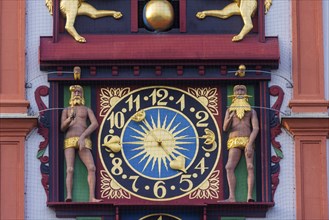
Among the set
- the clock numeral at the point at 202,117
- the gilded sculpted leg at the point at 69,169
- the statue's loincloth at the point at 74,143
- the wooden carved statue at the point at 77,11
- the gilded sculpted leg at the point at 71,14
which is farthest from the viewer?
the wooden carved statue at the point at 77,11

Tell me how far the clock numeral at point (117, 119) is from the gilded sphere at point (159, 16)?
1.39 metres

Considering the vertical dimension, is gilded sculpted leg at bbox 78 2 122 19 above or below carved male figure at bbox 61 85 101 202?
above

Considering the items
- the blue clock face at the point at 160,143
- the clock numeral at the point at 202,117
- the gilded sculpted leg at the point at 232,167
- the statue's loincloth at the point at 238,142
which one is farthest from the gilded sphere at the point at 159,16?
the gilded sculpted leg at the point at 232,167

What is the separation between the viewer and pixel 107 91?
34.7 metres

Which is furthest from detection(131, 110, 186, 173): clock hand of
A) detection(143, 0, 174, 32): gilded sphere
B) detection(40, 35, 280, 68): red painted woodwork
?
detection(143, 0, 174, 32): gilded sphere

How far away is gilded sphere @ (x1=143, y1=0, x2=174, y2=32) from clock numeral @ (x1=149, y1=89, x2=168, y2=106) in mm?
921

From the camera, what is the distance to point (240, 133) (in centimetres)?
3438

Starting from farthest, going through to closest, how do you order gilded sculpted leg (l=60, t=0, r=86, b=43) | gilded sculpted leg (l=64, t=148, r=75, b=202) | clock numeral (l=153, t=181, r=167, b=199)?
gilded sculpted leg (l=60, t=0, r=86, b=43), clock numeral (l=153, t=181, r=167, b=199), gilded sculpted leg (l=64, t=148, r=75, b=202)

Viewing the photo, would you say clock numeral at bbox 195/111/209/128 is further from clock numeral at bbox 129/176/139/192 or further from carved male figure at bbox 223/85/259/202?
clock numeral at bbox 129/176/139/192

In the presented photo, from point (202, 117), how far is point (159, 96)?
0.68 meters

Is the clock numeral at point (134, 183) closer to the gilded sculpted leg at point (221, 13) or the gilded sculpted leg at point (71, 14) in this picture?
the gilded sculpted leg at point (71, 14)

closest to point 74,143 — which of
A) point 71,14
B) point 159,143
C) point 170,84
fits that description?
point 159,143

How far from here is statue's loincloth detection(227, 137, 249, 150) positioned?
34312 millimetres

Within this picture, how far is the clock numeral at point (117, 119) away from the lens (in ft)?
113
